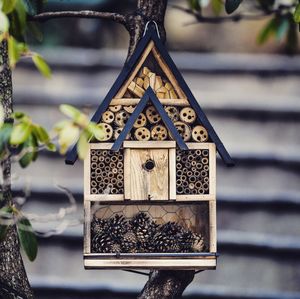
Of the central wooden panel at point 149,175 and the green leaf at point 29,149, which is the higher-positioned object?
the green leaf at point 29,149

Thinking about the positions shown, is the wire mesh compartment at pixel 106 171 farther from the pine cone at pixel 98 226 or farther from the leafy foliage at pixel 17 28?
the leafy foliage at pixel 17 28

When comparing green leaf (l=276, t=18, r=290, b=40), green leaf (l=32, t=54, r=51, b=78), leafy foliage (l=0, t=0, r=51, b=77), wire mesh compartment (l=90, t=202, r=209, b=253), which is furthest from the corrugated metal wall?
green leaf (l=32, t=54, r=51, b=78)

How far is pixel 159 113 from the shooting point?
148 inches

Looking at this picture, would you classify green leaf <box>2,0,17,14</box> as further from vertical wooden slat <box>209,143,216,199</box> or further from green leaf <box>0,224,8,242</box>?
vertical wooden slat <box>209,143,216,199</box>

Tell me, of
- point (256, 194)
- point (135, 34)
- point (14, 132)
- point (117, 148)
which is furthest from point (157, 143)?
point (256, 194)

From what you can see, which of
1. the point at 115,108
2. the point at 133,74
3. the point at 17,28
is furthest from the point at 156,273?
the point at 17,28

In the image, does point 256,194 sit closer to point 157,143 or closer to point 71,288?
point 71,288

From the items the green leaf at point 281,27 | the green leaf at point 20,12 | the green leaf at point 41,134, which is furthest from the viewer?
the green leaf at point 281,27

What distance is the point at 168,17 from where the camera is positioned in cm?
608

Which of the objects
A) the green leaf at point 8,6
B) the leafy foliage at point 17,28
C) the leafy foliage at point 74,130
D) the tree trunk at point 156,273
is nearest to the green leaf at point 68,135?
the leafy foliage at point 74,130

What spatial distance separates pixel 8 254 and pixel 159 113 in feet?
2.21

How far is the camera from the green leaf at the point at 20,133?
10.1 feet

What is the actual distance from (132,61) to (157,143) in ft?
0.93

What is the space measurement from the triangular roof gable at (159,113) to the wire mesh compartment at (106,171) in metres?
0.08
